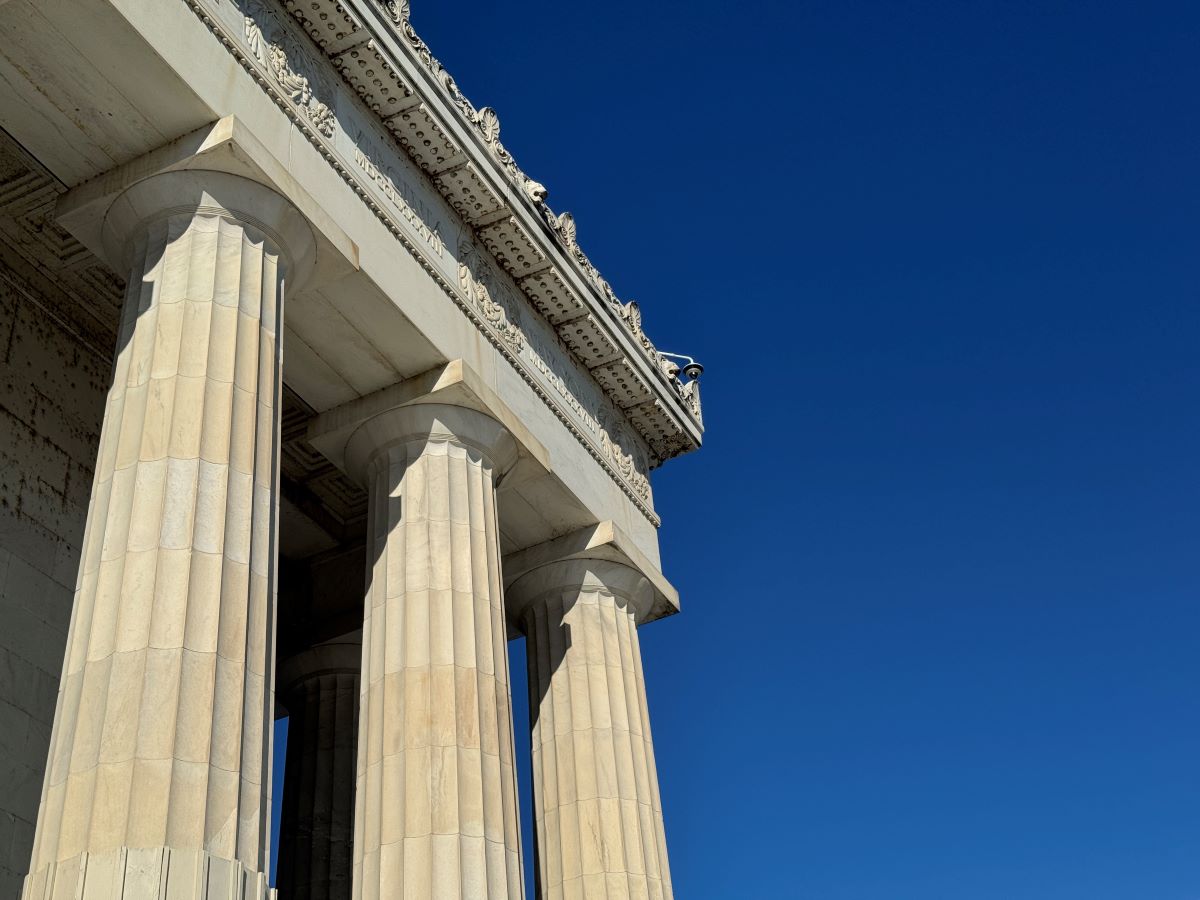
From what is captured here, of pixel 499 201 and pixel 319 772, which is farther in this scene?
pixel 319 772

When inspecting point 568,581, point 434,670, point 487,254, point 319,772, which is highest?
point 487,254

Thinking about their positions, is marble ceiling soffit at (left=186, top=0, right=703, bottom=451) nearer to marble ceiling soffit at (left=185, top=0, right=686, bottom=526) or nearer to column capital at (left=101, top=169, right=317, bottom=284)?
marble ceiling soffit at (left=185, top=0, right=686, bottom=526)

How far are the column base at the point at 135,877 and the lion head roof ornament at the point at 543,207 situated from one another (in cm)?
1762

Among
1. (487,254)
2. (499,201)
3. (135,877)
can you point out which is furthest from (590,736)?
(135,877)

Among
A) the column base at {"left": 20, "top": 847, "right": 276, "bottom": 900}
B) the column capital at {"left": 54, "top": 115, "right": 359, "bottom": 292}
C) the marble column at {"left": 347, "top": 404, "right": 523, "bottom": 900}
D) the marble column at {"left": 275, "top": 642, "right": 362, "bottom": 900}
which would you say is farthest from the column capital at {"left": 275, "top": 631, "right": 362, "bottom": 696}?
the column base at {"left": 20, "top": 847, "right": 276, "bottom": 900}

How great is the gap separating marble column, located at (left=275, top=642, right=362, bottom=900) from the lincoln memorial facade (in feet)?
0.28

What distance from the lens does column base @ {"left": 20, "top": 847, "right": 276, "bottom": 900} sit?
1678cm

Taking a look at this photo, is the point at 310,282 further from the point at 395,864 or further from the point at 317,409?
the point at 395,864

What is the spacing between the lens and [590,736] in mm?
32344

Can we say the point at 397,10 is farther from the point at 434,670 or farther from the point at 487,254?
the point at 434,670

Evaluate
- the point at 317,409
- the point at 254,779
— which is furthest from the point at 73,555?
the point at 254,779

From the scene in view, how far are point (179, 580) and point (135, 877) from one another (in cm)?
410

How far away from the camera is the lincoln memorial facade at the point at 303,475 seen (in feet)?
62.7

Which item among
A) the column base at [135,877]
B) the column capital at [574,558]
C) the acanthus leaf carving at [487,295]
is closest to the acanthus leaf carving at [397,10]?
the acanthus leaf carving at [487,295]
